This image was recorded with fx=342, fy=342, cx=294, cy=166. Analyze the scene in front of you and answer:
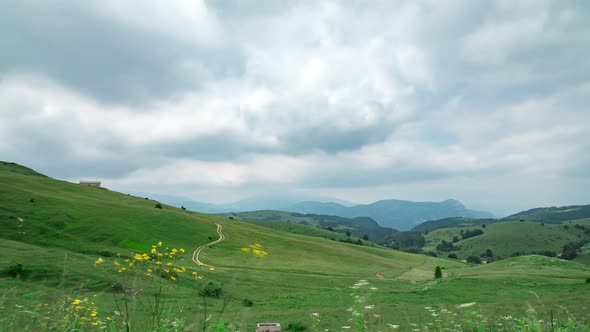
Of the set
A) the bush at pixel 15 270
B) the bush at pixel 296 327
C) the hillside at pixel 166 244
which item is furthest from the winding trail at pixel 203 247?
the bush at pixel 296 327

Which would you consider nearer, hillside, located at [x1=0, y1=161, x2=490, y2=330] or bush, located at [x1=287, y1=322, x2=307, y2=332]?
bush, located at [x1=287, y1=322, x2=307, y2=332]

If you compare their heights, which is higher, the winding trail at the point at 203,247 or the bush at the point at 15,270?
the bush at the point at 15,270

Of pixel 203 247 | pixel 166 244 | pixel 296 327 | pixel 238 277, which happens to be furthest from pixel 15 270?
pixel 203 247

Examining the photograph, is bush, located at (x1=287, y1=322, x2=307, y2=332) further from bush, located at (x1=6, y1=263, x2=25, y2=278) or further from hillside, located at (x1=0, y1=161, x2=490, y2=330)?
bush, located at (x1=6, y1=263, x2=25, y2=278)

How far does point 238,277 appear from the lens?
50.8 metres

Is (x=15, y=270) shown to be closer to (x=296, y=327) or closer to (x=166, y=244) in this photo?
(x=296, y=327)

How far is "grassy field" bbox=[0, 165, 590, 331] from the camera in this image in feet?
67.3

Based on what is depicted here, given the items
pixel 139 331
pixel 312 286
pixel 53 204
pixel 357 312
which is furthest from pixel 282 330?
pixel 53 204

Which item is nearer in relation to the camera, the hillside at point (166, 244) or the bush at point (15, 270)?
the bush at point (15, 270)

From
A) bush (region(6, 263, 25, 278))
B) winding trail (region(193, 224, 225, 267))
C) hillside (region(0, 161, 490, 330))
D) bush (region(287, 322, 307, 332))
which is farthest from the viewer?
winding trail (region(193, 224, 225, 267))

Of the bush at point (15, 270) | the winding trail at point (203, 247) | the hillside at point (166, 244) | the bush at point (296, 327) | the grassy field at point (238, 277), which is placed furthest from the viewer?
the winding trail at point (203, 247)

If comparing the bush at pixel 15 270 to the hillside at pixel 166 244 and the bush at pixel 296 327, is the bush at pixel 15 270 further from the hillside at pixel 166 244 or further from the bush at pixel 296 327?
the bush at pixel 296 327

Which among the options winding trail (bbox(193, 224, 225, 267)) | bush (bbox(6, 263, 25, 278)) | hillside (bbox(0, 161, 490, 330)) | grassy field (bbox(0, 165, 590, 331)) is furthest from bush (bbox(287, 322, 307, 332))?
winding trail (bbox(193, 224, 225, 267))

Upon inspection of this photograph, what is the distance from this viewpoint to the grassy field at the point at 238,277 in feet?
67.3
